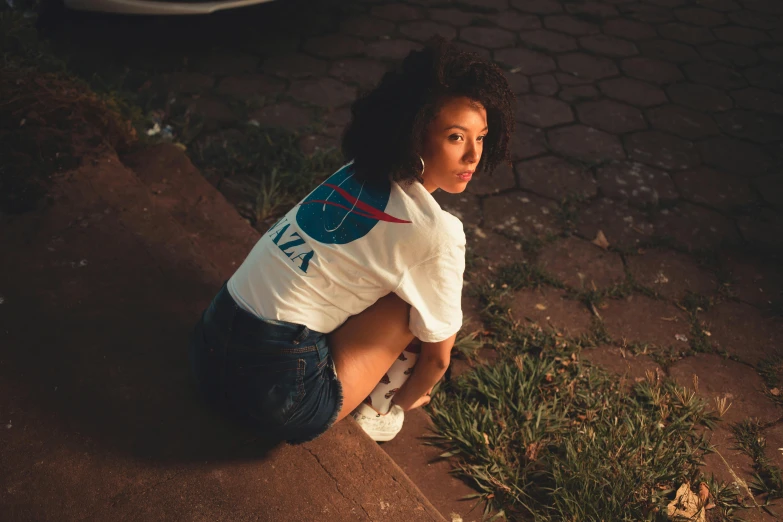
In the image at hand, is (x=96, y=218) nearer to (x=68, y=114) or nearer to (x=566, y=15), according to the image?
(x=68, y=114)

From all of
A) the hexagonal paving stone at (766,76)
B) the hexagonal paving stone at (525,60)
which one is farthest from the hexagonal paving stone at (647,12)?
the hexagonal paving stone at (525,60)

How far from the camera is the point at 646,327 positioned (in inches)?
96.0

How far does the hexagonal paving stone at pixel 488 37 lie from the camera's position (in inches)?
167

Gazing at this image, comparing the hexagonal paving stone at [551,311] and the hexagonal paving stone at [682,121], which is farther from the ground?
the hexagonal paving stone at [551,311]

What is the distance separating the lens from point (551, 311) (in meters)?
2.48

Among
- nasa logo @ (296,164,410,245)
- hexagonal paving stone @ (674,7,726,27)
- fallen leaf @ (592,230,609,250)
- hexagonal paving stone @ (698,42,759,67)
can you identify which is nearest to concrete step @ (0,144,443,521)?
nasa logo @ (296,164,410,245)

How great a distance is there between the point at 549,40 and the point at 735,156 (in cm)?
152

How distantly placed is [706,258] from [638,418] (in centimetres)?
107

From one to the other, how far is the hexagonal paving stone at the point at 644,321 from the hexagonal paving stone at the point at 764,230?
657 mm

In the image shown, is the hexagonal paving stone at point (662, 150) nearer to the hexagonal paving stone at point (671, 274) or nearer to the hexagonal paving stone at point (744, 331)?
the hexagonal paving stone at point (671, 274)

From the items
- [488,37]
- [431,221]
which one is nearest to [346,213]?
[431,221]

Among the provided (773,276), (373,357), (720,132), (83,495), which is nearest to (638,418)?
(373,357)

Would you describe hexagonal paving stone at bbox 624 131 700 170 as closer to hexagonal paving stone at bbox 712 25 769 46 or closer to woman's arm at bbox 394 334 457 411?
hexagonal paving stone at bbox 712 25 769 46

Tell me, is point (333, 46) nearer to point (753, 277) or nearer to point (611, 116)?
point (611, 116)
